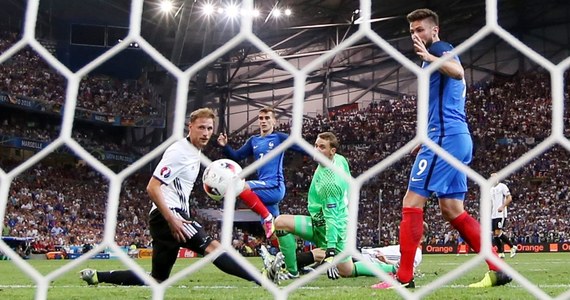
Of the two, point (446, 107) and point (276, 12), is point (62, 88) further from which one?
point (446, 107)

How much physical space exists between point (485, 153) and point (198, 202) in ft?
35.3

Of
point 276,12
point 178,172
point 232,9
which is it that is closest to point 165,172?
point 178,172

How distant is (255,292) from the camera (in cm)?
388

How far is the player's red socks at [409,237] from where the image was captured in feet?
10.3

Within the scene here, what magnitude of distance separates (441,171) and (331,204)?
61.9 inches

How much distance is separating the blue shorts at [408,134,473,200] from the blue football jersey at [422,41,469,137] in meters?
0.05

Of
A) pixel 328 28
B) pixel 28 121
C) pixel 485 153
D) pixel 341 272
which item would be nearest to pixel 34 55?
pixel 28 121

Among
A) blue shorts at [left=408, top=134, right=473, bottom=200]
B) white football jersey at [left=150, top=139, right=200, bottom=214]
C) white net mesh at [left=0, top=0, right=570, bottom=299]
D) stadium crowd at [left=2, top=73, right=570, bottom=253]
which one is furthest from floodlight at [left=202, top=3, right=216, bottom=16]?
white net mesh at [left=0, top=0, right=570, bottom=299]

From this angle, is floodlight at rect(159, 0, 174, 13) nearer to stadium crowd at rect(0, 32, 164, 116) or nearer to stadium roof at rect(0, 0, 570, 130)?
stadium roof at rect(0, 0, 570, 130)

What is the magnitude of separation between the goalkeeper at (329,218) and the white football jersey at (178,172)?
1.14 metres

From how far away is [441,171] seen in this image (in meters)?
3.13

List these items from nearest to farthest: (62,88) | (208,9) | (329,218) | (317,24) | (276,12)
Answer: (329,218) → (208,9) → (62,88) → (276,12) → (317,24)

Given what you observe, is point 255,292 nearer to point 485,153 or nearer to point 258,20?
point 485,153

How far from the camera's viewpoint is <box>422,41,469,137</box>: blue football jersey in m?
3.22
